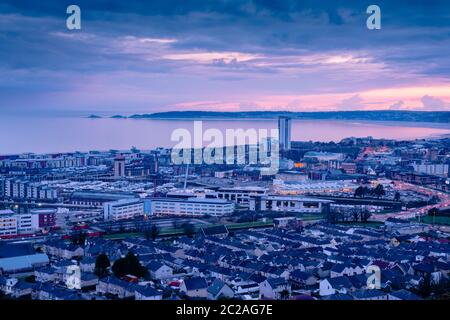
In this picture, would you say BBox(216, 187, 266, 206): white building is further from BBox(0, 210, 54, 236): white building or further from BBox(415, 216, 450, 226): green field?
BBox(0, 210, 54, 236): white building

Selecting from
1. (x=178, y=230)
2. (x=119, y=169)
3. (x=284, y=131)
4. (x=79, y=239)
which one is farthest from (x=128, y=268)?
(x=284, y=131)

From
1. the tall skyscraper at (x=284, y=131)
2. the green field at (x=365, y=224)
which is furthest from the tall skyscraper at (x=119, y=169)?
the green field at (x=365, y=224)

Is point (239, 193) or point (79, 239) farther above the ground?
point (239, 193)

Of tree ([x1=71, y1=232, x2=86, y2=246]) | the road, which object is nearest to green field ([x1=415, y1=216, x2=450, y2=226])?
the road

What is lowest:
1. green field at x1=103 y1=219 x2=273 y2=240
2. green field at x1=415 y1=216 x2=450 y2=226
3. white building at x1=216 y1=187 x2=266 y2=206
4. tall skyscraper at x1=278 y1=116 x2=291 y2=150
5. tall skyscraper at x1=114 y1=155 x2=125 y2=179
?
green field at x1=103 y1=219 x2=273 y2=240

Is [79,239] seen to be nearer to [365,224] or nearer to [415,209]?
[365,224]

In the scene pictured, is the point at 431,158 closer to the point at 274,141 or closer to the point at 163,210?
the point at 274,141

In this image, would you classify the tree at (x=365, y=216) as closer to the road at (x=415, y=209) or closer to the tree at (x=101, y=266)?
the road at (x=415, y=209)
